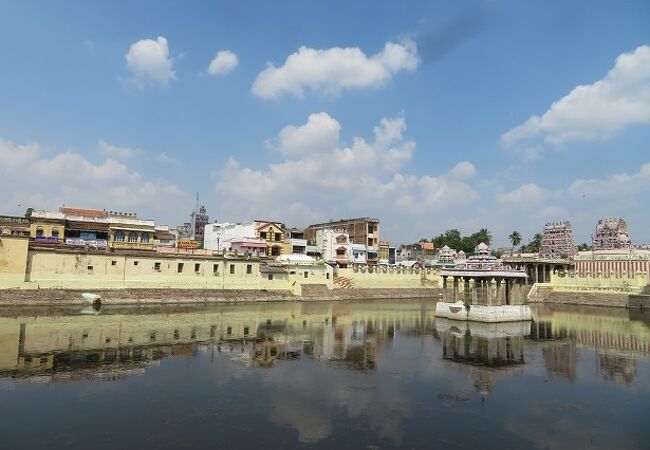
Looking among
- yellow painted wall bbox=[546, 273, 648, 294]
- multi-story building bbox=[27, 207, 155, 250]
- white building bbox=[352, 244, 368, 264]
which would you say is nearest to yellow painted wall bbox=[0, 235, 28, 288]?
multi-story building bbox=[27, 207, 155, 250]

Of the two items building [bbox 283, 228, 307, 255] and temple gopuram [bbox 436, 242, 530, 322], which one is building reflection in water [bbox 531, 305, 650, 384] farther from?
building [bbox 283, 228, 307, 255]

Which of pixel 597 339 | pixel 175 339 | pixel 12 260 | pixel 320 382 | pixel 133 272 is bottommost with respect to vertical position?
pixel 320 382

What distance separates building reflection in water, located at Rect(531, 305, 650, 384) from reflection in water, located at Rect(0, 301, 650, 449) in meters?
0.19

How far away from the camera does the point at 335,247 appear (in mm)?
73375

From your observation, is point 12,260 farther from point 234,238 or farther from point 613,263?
point 613,263

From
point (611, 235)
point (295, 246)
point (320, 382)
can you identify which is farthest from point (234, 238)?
point (611, 235)

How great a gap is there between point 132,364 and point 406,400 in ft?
38.1

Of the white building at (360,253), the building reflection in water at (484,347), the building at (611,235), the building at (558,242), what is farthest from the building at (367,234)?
the building reflection in water at (484,347)

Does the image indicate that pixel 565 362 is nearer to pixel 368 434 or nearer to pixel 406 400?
pixel 406 400

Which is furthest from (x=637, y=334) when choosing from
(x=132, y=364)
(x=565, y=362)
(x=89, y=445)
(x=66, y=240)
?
(x=66, y=240)

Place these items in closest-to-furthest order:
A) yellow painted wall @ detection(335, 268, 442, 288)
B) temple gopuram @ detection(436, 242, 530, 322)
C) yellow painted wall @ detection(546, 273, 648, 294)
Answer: temple gopuram @ detection(436, 242, 530, 322), yellow painted wall @ detection(546, 273, 648, 294), yellow painted wall @ detection(335, 268, 442, 288)

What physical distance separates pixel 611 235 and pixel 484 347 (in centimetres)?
6073

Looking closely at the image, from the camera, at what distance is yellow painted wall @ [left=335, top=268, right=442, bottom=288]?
202 feet

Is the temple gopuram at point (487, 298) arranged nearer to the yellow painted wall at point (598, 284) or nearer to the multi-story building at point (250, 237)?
the yellow painted wall at point (598, 284)
